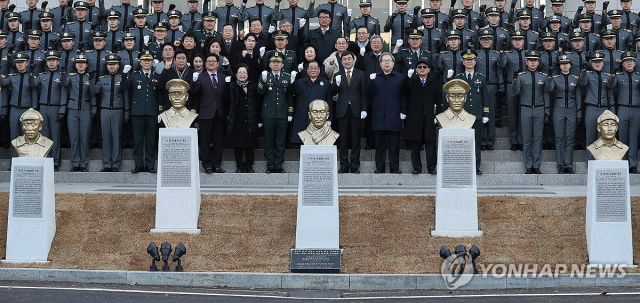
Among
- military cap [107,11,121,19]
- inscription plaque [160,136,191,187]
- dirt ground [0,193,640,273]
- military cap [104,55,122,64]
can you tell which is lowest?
dirt ground [0,193,640,273]

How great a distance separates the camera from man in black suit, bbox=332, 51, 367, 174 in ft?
62.8

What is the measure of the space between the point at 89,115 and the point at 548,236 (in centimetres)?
921

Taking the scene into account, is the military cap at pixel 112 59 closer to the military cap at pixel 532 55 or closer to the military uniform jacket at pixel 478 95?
the military uniform jacket at pixel 478 95

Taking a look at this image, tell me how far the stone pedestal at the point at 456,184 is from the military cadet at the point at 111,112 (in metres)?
7.14

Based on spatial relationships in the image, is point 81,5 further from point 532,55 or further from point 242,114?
point 532,55

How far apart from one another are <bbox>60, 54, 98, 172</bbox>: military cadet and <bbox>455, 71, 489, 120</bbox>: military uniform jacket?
6619mm

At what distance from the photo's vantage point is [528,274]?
13.5 metres

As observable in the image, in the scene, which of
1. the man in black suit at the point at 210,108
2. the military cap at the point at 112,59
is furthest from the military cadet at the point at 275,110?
the military cap at the point at 112,59

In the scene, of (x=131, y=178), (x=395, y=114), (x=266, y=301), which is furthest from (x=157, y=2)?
(x=266, y=301)

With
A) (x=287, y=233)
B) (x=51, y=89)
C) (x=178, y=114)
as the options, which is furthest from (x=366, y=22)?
(x=287, y=233)

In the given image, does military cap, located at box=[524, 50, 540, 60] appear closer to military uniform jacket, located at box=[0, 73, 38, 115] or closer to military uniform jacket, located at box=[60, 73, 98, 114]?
military uniform jacket, located at box=[60, 73, 98, 114]

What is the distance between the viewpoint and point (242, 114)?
64.1 feet

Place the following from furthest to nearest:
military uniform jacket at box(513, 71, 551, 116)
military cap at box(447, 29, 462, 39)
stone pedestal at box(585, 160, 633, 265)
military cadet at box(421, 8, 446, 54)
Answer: military cadet at box(421, 8, 446, 54), military cap at box(447, 29, 462, 39), military uniform jacket at box(513, 71, 551, 116), stone pedestal at box(585, 160, 633, 265)

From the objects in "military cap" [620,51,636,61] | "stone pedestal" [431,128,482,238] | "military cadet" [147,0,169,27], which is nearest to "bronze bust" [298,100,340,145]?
"stone pedestal" [431,128,482,238]
